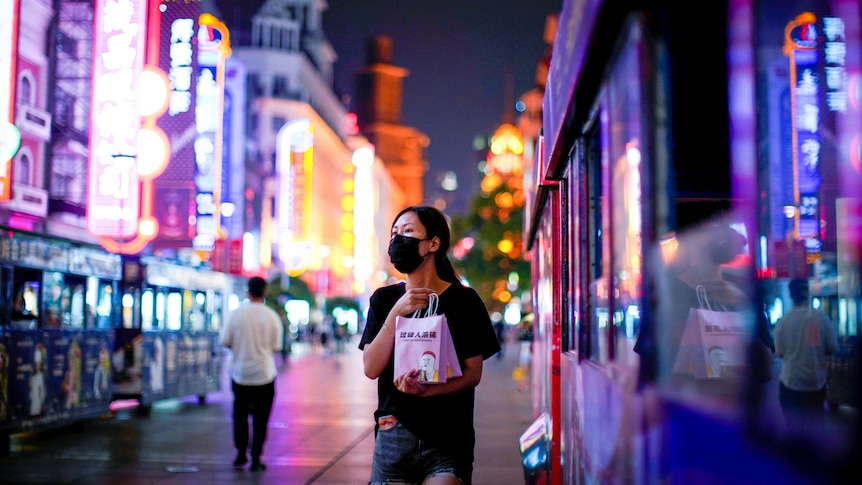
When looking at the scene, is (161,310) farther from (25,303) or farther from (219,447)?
(219,447)

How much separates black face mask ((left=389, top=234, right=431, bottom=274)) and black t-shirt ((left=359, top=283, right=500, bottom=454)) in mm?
137

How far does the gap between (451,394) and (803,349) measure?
148 cm

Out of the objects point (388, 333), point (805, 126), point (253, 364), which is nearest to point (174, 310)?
point (253, 364)

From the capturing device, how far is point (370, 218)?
312 feet

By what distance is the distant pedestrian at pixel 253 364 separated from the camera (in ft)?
30.9

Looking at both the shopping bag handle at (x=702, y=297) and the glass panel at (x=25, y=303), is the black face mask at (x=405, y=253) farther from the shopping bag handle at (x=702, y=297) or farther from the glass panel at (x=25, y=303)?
Answer: the glass panel at (x=25, y=303)

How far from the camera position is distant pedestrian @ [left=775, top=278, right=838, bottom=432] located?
8.68ft

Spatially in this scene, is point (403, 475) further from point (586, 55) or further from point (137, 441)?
point (137, 441)

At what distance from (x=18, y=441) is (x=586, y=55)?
441 inches

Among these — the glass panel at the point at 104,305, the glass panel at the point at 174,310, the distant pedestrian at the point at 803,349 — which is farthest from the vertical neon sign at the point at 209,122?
the distant pedestrian at the point at 803,349

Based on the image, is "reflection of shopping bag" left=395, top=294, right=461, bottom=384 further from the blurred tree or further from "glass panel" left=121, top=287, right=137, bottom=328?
the blurred tree

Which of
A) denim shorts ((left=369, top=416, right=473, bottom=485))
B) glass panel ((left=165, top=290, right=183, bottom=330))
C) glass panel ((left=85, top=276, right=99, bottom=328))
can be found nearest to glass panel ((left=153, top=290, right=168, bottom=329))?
glass panel ((left=165, top=290, right=183, bottom=330))

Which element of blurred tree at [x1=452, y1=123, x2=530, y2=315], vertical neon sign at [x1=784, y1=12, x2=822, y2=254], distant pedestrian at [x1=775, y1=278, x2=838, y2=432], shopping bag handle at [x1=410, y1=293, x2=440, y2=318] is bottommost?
distant pedestrian at [x1=775, y1=278, x2=838, y2=432]

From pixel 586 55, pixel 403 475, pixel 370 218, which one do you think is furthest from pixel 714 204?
pixel 370 218
